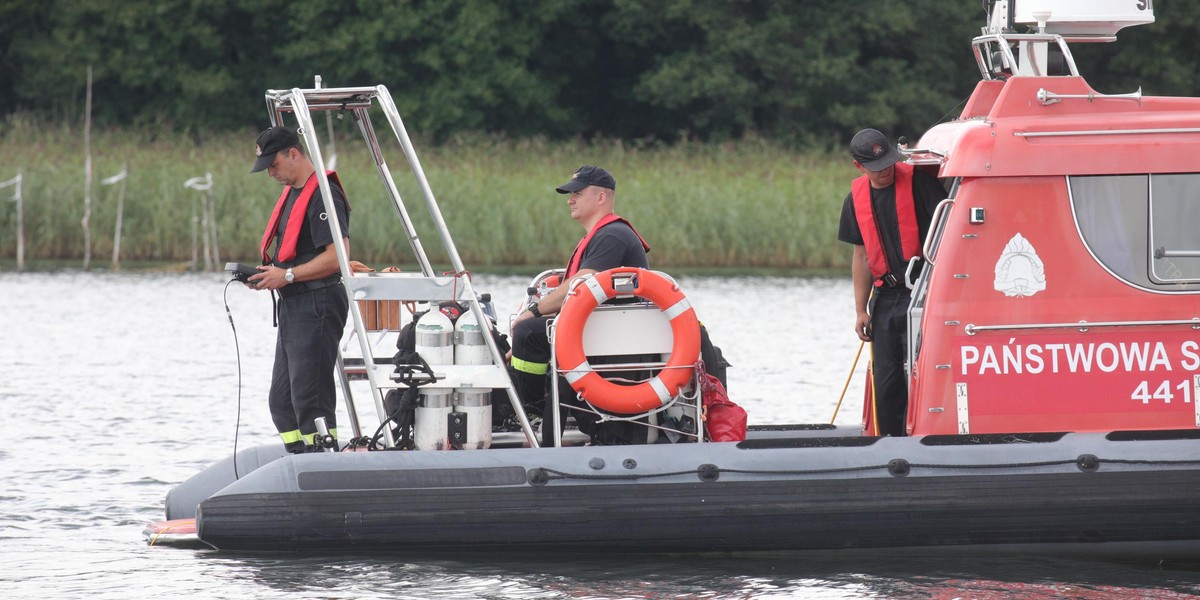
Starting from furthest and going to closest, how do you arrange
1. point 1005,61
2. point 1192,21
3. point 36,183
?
point 1192,21, point 36,183, point 1005,61

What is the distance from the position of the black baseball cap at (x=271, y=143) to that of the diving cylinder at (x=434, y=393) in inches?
37.7

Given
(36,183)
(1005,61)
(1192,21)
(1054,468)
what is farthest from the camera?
(1192,21)

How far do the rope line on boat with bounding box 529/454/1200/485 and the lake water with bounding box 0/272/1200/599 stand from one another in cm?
37

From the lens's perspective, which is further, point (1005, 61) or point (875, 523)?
point (1005, 61)

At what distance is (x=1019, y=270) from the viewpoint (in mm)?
6062

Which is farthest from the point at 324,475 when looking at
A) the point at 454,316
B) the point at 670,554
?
the point at 670,554

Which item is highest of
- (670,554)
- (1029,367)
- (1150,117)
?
(1150,117)

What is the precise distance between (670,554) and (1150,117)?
244 centimetres

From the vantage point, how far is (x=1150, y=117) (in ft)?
20.0

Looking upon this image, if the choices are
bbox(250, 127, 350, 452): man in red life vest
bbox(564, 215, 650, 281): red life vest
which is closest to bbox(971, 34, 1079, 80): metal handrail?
bbox(564, 215, 650, 281): red life vest

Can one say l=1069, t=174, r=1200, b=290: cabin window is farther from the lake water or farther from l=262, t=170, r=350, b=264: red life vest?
l=262, t=170, r=350, b=264: red life vest

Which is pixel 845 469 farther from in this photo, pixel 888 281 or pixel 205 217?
pixel 205 217

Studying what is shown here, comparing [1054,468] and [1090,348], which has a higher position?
[1090,348]

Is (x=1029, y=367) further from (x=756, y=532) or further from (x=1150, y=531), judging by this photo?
(x=756, y=532)
